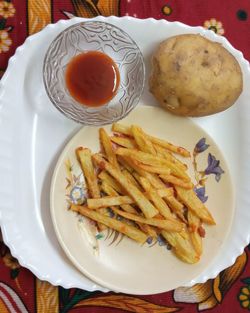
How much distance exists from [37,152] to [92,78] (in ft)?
0.90

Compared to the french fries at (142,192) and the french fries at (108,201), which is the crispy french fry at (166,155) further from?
the french fries at (108,201)

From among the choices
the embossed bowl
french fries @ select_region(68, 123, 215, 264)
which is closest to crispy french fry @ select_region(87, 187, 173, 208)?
french fries @ select_region(68, 123, 215, 264)

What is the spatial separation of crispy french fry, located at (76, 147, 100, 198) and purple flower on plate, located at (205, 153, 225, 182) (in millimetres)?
354

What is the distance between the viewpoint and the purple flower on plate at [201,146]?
1480 mm

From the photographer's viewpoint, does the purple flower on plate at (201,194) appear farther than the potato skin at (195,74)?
Yes

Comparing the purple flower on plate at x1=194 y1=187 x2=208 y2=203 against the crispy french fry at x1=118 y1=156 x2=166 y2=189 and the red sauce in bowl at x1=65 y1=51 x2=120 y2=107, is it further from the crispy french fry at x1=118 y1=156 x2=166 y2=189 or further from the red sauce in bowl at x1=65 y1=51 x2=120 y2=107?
the red sauce in bowl at x1=65 y1=51 x2=120 y2=107

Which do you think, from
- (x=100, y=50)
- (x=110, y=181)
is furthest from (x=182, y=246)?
(x=100, y=50)

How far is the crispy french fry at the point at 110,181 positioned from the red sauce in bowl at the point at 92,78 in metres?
0.21

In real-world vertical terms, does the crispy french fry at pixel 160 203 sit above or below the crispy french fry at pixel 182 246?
above

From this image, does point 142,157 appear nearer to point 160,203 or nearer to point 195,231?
point 160,203

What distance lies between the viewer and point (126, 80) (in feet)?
4.80

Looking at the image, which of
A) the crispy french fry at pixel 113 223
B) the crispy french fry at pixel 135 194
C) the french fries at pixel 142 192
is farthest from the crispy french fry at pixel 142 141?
the crispy french fry at pixel 113 223

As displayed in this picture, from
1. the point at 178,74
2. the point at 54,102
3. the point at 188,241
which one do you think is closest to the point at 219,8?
the point at 178,74

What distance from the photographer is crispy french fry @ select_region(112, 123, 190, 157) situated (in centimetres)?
143
